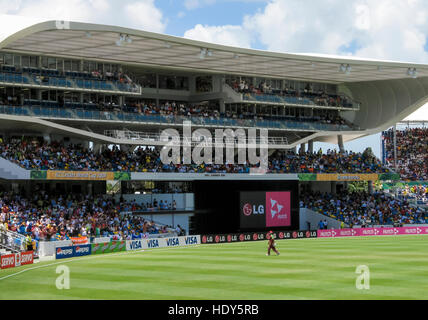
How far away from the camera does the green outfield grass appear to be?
22102mm

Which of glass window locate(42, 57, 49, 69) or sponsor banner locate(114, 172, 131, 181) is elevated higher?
glass window locate(42, 57, 49, 69)

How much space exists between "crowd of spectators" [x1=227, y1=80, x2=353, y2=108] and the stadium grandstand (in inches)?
6.4

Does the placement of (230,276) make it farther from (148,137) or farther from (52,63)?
(148,137)

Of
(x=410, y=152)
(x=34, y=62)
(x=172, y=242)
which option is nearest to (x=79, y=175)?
(x=172, y=242)

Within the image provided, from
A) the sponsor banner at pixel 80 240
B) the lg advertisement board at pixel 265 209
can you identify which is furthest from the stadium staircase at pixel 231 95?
the sponsor banner at pixel 80 240

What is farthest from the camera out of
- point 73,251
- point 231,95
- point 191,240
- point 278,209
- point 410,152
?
point 410,152

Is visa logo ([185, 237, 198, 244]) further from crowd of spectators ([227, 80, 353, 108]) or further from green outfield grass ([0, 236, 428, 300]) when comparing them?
crowd of spectators ([227, 80, 353, 108])

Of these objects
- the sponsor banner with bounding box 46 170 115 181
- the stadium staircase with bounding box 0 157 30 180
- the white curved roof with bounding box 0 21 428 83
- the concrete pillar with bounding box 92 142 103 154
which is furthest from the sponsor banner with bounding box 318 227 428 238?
the stadium staircase with bounding box 0 157 30 180

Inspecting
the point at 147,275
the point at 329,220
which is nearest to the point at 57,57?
the point at 329,220

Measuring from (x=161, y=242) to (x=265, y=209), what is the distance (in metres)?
14.2

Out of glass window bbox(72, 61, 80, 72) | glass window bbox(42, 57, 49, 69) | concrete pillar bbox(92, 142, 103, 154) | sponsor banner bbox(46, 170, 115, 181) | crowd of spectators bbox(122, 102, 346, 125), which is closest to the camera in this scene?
sponsor banner bbox(46, 170, 115, 181)

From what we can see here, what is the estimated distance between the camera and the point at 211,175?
5716 centimetres

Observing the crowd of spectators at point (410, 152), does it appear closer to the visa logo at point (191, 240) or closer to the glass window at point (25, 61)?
the visa logo at point (191, 240)

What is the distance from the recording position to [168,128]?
60.1m
